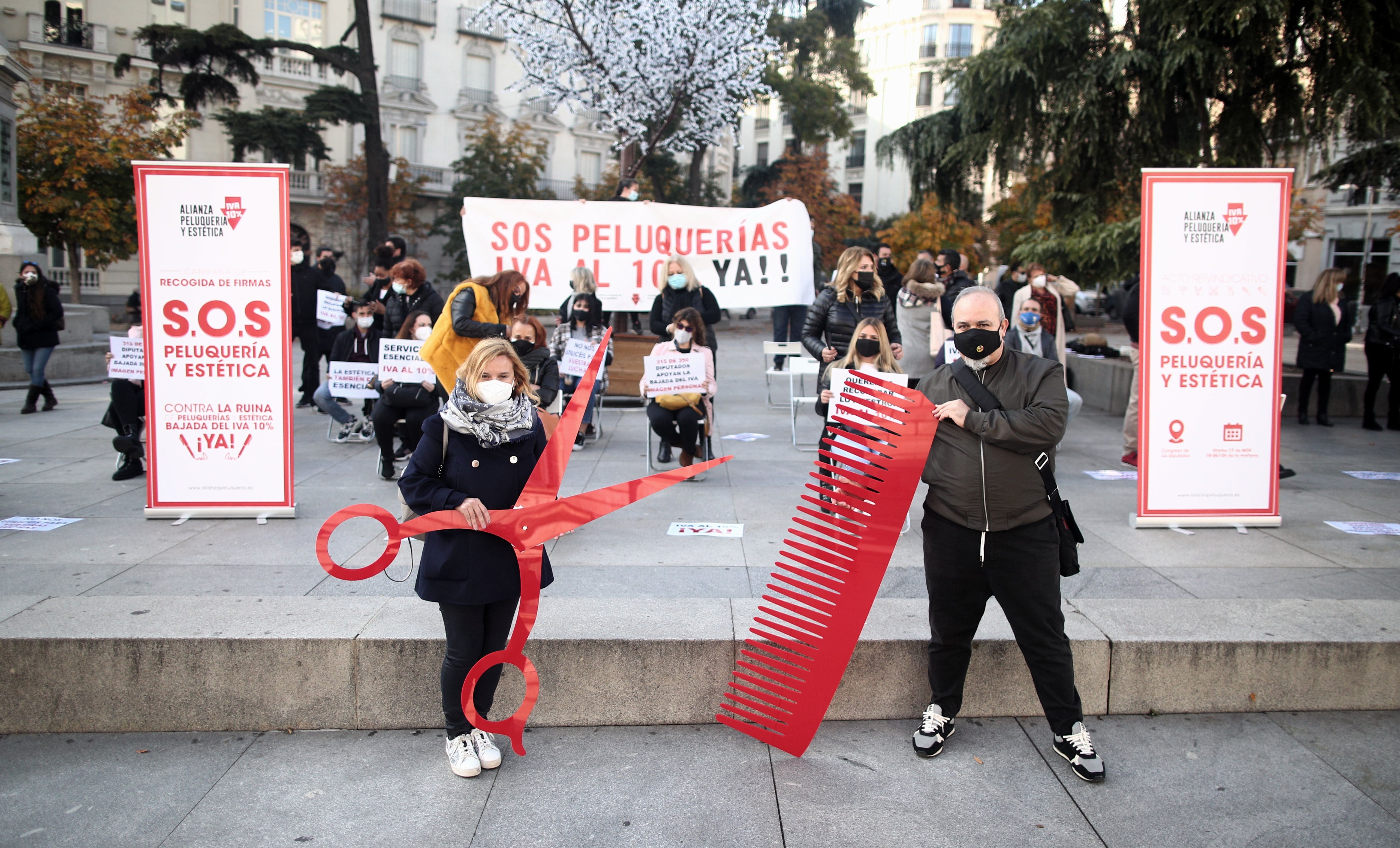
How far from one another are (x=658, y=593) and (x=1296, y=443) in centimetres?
832

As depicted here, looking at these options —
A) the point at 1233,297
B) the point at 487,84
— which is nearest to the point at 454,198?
the point at 487,84

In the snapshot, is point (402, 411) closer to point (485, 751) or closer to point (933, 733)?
point (485, 751)

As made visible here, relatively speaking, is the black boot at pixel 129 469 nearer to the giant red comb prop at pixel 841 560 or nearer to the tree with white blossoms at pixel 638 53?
the giant red comb prop at pixel 841 560

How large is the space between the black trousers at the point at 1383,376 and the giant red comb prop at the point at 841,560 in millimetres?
10125

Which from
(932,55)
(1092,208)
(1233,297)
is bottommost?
(1233,297)

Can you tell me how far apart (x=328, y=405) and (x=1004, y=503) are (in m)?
7.68

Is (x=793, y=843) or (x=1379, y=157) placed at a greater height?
(x=1379, y=157)

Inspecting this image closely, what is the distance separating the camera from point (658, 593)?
4957 mm

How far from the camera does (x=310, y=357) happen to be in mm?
11500

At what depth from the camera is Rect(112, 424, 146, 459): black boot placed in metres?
7.64

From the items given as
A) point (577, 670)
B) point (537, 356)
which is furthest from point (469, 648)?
point (537, 356)

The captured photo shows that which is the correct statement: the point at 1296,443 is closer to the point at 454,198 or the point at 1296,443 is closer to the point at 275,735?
the point at 275,735

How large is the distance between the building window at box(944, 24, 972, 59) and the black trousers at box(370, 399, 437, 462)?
60.8m

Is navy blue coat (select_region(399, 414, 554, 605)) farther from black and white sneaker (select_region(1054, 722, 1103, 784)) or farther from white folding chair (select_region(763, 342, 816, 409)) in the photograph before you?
white folding chair (select_region(763, 342, 816, 409))
